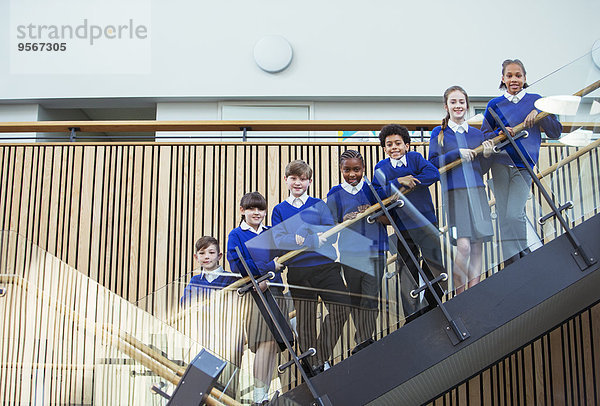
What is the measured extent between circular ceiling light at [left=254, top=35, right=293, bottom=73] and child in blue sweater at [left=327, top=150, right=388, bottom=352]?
177 inches

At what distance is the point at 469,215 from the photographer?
3.78m

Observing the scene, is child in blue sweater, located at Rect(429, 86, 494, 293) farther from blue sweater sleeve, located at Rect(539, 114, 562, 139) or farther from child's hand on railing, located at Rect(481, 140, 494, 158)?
blue sweater sleeve, located at Rect(539, 114, 562, 139)

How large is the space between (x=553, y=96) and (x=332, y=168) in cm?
314

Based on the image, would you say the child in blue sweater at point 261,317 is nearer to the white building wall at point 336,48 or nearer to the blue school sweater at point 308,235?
the blue school sweater at point 308,235

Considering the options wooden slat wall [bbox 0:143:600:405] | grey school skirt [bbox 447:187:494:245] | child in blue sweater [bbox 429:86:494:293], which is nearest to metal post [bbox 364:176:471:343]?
child in blue sweater [bbox 429:86:494:293]

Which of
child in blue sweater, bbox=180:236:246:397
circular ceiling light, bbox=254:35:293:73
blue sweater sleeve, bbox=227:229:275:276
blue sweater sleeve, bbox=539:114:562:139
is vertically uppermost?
circular ceiling light, bbox=254:35:293:73

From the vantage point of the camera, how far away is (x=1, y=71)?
818 cm

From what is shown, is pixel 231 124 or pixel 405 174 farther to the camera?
pixel 231 124

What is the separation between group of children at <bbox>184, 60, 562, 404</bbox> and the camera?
366cm

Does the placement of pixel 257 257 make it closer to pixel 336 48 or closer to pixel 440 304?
pixel 440 304

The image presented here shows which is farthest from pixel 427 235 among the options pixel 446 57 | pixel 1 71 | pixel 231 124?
pixel 1 71

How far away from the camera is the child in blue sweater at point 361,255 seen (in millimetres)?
3668

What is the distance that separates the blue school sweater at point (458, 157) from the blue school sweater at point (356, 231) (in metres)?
0.47

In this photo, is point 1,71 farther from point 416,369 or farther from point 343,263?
point 416,369
